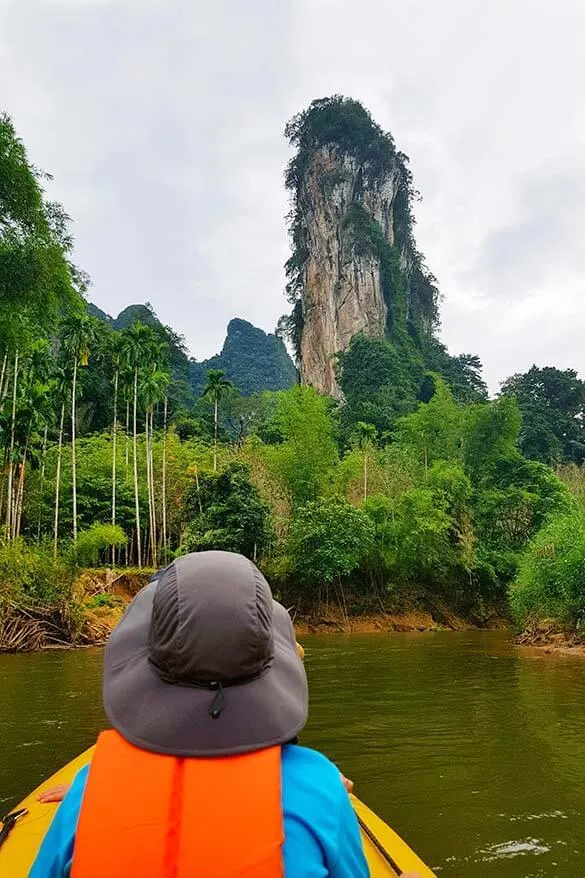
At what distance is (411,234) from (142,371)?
36.8 m

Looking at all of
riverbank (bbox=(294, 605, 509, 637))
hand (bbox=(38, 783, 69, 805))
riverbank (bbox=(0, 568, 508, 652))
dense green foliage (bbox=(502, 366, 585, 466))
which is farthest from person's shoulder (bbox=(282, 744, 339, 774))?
dense green foliage (bbox=(502, 366, 585, 466))

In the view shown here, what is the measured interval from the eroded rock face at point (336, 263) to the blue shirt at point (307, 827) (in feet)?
149

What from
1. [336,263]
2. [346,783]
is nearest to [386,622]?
[346,783]

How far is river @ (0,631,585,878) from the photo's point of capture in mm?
3408

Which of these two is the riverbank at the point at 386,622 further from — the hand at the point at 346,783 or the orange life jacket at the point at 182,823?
the orange life jacket at the point at 182,823

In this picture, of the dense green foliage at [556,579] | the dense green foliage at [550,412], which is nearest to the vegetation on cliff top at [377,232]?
the dense green foliage at [550,412]

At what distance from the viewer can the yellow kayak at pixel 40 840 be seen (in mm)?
2166

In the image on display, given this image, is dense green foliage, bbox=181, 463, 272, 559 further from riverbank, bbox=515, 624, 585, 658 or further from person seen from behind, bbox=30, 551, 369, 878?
person seen from behind, bbox=30, 551, 369, 878

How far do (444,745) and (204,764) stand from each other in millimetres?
4832

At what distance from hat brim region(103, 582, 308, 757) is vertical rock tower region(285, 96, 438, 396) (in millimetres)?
45498

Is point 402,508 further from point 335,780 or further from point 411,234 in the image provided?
point 411,234

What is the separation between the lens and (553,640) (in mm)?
14031

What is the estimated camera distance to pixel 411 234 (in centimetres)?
5575

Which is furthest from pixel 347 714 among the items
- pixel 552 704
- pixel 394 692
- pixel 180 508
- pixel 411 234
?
pixel 411 234
